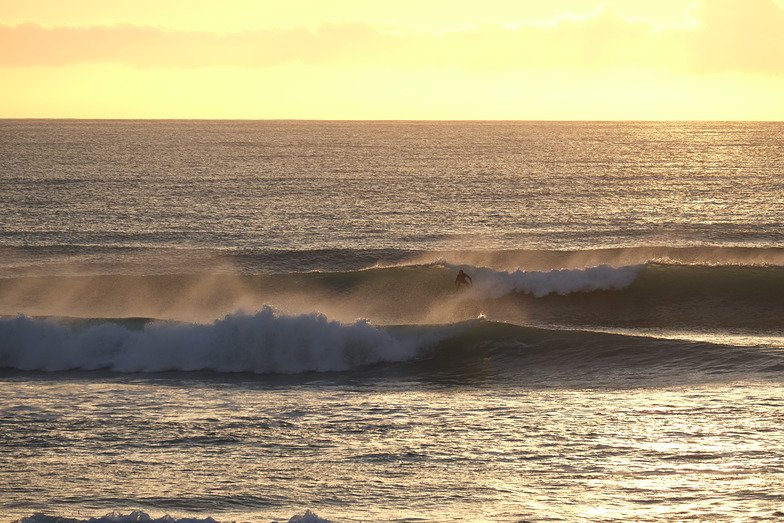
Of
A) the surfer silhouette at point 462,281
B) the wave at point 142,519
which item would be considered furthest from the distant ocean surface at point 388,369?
the surfer silhouette at point 462,281

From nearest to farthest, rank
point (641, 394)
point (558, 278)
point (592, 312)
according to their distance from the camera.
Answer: point (641, 394), point (592, 312), point (558, 278)

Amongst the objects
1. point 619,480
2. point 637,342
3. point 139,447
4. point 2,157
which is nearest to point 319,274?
point 637,342

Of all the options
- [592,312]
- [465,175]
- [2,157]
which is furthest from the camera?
[2,157]

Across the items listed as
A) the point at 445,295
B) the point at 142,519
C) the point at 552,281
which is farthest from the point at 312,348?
the point at 552,281

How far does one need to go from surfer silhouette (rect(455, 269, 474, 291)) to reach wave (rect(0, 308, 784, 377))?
26.1 ft

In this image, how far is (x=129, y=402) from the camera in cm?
1772

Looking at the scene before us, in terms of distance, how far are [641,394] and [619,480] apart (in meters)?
5.21

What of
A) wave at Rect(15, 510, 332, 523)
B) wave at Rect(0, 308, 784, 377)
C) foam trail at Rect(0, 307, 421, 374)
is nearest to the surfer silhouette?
wave at Rect(0, 308, 784, 377)

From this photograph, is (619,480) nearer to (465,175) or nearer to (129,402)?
(129,402)

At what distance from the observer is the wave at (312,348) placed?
21.8m

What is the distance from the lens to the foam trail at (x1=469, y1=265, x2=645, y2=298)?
31859mm

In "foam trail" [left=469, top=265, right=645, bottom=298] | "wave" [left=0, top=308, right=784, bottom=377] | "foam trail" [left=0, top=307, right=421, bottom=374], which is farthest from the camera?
"foam trail" [left=469, top=265, right=645, bottom=298]

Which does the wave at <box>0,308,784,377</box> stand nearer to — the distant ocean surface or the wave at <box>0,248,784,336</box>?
the distant ocean surface

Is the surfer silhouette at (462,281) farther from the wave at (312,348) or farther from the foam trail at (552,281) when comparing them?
the wave at (312,348)
